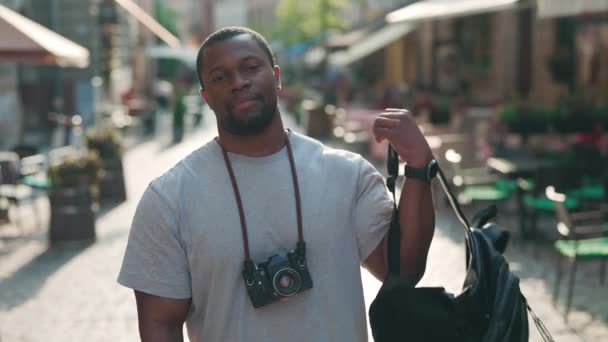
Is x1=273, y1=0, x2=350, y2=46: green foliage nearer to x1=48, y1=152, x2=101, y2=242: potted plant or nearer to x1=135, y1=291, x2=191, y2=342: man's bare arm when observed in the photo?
x1=48, y1=152, x2=101, y2=242: potted plant

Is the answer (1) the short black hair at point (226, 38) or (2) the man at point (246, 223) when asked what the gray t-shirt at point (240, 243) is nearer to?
(2) the man at point (246, 223)

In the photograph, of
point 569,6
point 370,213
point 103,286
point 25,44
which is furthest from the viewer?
point 25,44

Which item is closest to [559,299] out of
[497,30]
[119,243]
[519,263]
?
[519,263]

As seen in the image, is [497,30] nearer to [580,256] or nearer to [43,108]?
[43,108]

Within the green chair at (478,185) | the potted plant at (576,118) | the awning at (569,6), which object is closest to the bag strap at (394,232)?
the awning at (569,6)

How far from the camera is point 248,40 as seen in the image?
8.43ft

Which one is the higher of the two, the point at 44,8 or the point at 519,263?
the point at 44,8

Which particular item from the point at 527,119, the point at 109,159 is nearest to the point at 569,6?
the point at 527,119

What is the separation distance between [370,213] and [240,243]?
13.7 inches

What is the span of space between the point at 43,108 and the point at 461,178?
16225 millimetres

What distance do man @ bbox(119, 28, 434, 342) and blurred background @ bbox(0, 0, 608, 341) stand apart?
4401mm

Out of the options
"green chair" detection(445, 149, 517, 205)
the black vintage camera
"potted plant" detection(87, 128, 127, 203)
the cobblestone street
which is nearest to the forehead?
the black vintage camera

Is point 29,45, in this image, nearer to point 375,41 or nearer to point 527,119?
point 527,119

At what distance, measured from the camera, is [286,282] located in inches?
96.8
